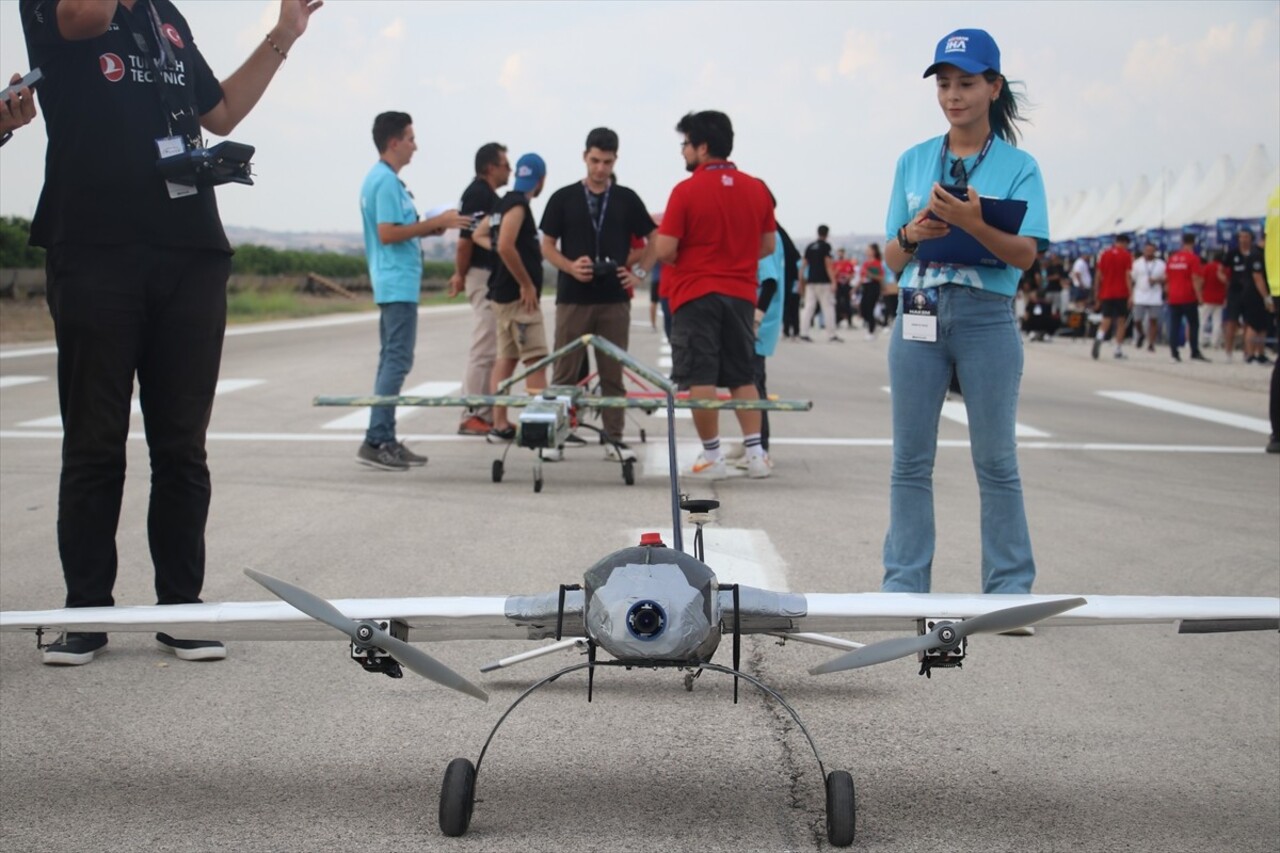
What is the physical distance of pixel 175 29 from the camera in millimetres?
4977

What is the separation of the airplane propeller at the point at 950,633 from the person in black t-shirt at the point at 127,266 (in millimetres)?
2619

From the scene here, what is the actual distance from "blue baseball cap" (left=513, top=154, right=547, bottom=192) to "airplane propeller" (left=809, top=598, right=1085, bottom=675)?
8048mm

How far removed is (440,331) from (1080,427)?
21.2m

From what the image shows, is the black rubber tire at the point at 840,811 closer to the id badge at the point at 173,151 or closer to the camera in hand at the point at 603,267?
the id badge at the point at 173,151

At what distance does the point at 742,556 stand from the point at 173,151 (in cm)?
335

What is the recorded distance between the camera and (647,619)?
3.29 meters

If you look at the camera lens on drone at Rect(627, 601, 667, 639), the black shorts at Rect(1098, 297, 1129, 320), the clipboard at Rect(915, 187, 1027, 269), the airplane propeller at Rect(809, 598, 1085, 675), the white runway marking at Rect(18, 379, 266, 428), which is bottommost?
the white runway marking at Rect(18, 379, 266, 428)

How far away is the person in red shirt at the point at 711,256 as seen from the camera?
9195 millimetres

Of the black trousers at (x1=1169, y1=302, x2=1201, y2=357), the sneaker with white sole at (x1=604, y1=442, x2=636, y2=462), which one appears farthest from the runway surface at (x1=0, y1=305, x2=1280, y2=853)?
the black trousers at (x1=1169, y1=302, x2=1201, y2=357)

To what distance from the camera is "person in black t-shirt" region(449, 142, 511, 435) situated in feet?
39.2

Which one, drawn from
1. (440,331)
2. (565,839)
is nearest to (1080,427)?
(565,839)

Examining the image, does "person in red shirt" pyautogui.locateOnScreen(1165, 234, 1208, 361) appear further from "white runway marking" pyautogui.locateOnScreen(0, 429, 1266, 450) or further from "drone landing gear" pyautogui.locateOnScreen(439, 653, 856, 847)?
"drone landing gear" pyautogui.locateOnScreen(439, 653, 856, 847)

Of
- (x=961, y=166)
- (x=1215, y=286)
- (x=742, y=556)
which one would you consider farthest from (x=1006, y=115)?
(x=1215, y=286)

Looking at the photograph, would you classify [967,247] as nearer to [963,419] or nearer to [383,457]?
[383,457]
